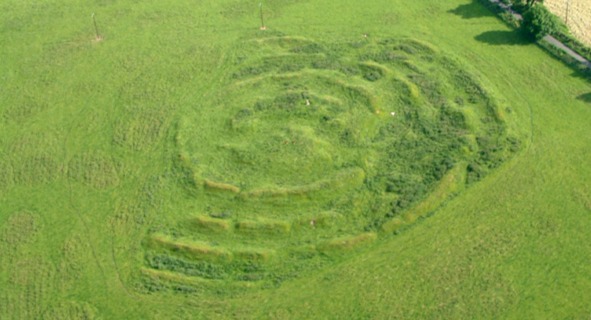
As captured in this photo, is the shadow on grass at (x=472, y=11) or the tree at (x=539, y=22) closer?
the tree at (x=539, y=22)

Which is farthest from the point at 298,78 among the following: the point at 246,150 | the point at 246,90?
the point at 246,150

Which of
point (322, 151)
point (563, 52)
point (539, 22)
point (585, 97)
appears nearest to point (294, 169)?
point (322, 151)

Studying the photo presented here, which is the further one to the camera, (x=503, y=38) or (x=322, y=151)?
(x=503, y=38)

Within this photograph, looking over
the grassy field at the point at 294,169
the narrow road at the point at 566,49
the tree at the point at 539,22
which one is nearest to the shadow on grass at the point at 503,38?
the grassy field at the point at 294,169

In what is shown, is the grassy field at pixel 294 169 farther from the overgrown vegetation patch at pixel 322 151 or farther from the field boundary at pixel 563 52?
the field boundary at pixel 563 52

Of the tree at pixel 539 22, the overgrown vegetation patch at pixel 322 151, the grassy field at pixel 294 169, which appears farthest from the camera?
the tree at pixel 539 22

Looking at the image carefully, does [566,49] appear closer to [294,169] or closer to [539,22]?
[539,22]

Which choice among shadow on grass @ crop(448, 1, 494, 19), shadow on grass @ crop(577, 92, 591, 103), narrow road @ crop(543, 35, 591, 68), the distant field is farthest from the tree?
shadow on grass @ crop(577, 92, 591, 103)
